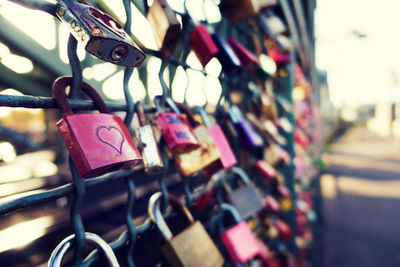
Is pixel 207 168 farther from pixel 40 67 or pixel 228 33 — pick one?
pixel 40 67

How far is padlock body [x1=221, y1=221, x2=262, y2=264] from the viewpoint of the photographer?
2.62 feet

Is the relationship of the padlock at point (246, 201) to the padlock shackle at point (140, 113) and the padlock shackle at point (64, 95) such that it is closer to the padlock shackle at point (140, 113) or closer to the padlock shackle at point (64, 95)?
the padlock shackle at point (140, 113)

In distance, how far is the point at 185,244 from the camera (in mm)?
593

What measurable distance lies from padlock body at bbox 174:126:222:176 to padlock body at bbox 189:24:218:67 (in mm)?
217

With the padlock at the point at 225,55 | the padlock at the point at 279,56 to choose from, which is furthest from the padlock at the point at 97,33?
the padlock at the point at 279,56

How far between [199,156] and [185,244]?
22 centimetres

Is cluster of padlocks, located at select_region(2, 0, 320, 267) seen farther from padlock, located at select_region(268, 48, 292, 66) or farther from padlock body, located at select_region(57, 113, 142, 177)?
padlock, located at select_region(268, 48, 292, 66)

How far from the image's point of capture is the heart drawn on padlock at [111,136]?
41cm

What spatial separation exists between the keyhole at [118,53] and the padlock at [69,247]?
329 millimetres

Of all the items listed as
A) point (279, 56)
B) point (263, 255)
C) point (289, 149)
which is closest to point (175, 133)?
point (263, 255)

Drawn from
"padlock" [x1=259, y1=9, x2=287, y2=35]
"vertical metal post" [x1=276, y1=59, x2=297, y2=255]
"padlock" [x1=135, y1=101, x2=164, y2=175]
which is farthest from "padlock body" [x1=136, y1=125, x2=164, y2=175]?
"vertical metal post" [x1=276, y1=59, x2=297, y2=255]

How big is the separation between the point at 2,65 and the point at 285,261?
4.20 meters

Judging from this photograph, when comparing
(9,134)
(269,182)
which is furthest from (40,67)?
(269,182)

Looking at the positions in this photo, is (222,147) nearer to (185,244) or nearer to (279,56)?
(185,244)
